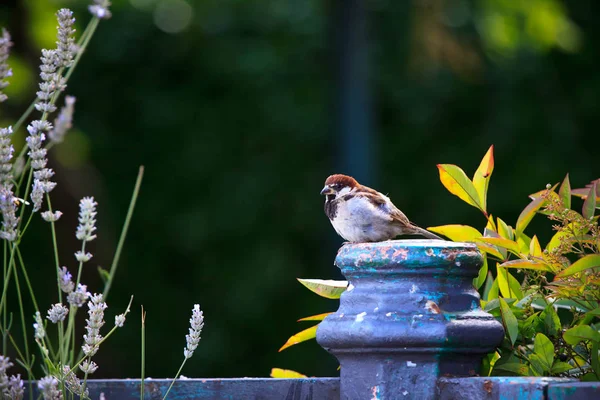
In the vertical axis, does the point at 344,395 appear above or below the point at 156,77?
below

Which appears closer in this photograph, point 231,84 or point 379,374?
point 379,374

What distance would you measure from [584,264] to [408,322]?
0.33 meters

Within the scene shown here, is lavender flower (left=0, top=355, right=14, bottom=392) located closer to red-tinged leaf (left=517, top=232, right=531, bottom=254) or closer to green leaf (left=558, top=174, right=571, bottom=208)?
red-tinged leaf (left=517, top=232, right=531, bottom=254)

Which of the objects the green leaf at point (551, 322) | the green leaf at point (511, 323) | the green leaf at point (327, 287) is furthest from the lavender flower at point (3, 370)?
the green leaf at point (551, 322)

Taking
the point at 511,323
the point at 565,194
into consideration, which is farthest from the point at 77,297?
the point at 565,194

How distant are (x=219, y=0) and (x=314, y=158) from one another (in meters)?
2.13

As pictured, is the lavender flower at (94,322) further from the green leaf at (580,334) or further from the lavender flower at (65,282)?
the green leaf at (580,334)

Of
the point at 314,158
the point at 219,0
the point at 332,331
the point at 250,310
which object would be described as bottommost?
the point at 332,331

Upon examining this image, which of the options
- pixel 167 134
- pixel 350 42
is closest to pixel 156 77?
pixel 167 134

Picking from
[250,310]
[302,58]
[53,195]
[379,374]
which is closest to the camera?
[379,374]

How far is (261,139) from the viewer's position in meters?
10.5

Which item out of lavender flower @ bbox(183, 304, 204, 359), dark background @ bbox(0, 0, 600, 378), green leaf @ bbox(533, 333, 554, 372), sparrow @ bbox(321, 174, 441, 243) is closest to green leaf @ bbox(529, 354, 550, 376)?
green leaf @ bbox(533, 333, 554, 372)

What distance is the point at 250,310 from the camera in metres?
9.89

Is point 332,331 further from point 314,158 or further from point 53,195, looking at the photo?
point 314,158
